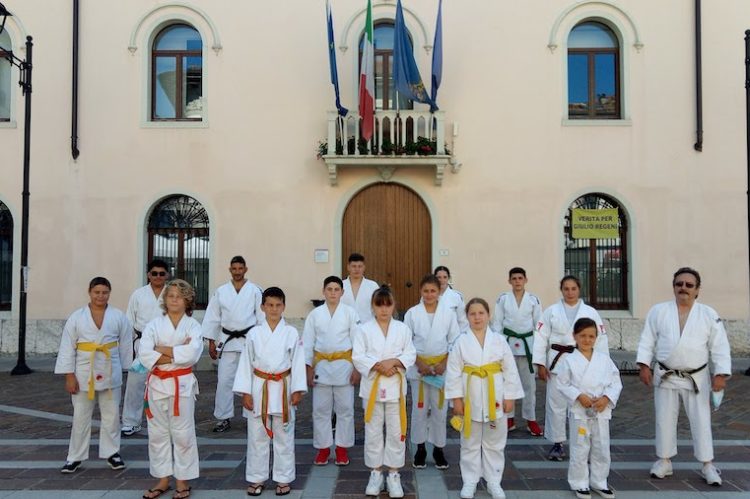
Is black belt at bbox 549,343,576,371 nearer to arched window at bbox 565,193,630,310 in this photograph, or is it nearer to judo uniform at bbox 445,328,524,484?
judo uniform at bbox 445,328,524,484

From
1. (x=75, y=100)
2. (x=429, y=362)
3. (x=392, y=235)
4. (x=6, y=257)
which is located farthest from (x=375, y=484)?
(x=6, y=257)

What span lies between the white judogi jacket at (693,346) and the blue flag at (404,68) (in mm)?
6439

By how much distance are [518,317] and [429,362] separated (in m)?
1.77

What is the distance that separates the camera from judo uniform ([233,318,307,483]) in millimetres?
4586

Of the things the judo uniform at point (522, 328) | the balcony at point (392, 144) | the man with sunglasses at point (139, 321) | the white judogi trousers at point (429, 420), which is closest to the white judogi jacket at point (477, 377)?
the white judogi trousers at point (429, 420)

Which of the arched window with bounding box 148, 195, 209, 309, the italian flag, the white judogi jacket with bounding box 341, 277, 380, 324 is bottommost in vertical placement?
the white judogi jacket with bounding box 341, 277, 380, 324

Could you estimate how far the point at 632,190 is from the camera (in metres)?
10.9

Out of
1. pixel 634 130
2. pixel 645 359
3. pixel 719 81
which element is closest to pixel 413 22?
pixel 634 130

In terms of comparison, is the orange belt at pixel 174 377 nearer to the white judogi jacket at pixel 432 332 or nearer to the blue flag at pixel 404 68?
the white judogi jacket at pixel 432 332

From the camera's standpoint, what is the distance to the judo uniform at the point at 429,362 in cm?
521

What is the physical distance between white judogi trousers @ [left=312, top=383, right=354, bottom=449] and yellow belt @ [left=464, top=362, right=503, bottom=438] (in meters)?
1.27

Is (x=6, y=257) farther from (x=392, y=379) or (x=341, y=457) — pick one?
(x=392, y=379)

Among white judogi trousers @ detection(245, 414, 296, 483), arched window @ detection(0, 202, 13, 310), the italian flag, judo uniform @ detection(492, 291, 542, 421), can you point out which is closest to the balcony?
the italian flag

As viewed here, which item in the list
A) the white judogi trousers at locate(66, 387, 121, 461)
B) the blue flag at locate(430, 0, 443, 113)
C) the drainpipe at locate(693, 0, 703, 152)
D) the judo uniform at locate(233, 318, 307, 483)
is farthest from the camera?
the drainpipe at locate(693, 0, 703, 152)
